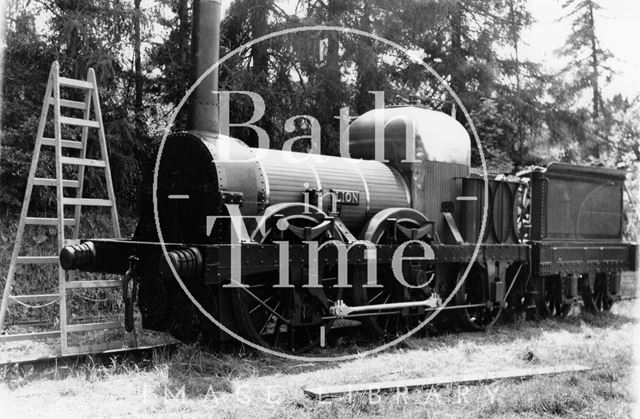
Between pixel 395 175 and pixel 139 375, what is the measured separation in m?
4.19

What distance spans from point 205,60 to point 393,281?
3238mm

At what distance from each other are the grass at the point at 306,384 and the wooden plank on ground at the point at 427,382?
2.9 inches

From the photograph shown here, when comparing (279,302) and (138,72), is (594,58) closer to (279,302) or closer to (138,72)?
(138,72)

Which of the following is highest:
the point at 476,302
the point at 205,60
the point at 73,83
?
the point at 205,60

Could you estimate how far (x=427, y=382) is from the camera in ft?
18.9

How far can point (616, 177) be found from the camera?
12.1 m

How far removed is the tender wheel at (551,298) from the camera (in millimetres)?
10836

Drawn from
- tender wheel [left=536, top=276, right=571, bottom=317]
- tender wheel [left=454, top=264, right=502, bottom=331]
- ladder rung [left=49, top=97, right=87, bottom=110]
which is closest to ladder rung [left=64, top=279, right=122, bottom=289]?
ladder rung [left=49, top=97, right=87, bottom=110]

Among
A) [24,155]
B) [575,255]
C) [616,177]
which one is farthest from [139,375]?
[616,177]

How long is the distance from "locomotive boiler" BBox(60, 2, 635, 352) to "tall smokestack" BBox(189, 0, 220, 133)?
0.6 inches

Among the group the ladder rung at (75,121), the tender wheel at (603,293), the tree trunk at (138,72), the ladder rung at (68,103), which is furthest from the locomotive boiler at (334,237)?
the tree trunk at (138,72)

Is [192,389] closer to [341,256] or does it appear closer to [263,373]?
[263,373]

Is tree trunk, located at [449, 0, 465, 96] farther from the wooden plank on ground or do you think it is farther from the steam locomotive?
the wooden plank on ground

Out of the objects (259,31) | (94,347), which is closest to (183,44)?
(259,31)
